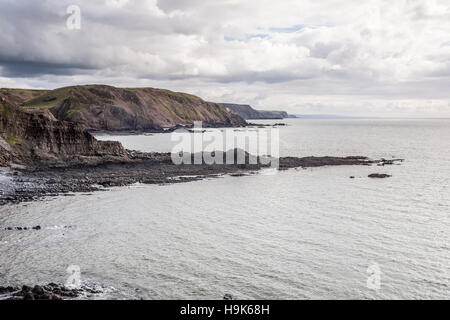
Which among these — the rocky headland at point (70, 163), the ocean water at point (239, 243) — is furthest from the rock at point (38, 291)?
the rocky headland at point (70, 163)

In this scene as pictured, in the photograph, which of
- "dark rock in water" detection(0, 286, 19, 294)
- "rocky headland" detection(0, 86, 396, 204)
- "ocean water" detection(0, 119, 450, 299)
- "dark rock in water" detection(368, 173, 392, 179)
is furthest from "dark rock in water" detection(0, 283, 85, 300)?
"dark rock in water" detection(368, 173, 392, 179)

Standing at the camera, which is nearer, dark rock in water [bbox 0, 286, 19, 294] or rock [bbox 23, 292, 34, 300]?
rock [bbox 23, 292, 34, 300]

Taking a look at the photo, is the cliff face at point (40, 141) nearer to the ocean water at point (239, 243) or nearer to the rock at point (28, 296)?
the ocean water at point (239, 243)

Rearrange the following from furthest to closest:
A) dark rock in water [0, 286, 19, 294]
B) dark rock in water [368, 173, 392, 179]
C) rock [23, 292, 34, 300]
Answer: dark rock in water [368, 173, 392, 179]
dark rock in water [0, 286, 19, 294]
rock [23, 292, 34, 300]

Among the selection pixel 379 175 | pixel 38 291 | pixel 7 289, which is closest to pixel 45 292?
pixel 38 291

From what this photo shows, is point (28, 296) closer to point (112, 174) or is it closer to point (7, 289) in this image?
point (7, 289)

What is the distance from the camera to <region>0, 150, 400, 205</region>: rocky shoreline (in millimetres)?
48750

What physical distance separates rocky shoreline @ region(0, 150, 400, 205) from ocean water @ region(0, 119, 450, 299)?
15.2 feet

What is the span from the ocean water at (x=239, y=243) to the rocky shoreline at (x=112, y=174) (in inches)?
182

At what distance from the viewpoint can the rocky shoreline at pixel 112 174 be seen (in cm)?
4875

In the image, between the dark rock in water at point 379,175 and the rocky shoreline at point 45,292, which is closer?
the rocky shoreline at point 45,292

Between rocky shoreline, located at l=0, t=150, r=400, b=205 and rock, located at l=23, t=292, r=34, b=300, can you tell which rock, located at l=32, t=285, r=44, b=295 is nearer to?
rock, located at l=23, t=292, r=34, b=300
